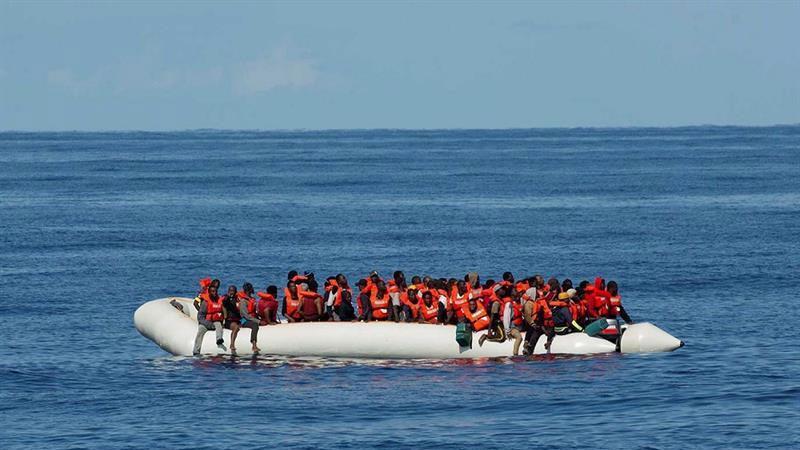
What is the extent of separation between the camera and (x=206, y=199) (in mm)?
92500

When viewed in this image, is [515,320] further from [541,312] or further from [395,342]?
[395,342]

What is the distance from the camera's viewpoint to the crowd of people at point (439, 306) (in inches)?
1323

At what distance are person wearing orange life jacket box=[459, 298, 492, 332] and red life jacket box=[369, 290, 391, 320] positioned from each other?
6.27 feet

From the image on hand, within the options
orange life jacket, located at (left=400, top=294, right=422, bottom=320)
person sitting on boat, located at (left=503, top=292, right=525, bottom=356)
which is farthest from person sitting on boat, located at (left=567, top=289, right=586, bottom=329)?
orange life jacket, located at (left=400, top=294, right=422, bottom=320)

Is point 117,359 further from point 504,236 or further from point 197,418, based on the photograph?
point 504,236

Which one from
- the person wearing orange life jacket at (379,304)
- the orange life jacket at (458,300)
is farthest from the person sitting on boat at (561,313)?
the person wearing orange life jacket at (379,304)

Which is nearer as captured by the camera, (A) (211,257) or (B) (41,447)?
(B) (41,447)

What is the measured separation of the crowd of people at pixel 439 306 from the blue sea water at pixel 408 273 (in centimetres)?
84

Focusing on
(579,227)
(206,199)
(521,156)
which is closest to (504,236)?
(579,227)

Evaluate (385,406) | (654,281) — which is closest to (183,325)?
(385,406)

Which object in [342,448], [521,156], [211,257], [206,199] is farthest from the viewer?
[521,156]

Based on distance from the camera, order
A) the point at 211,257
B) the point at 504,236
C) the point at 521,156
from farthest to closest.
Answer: the point at 521,156, the point at 504,236, the point at 211,257

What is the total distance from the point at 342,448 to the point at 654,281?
81.7 ft

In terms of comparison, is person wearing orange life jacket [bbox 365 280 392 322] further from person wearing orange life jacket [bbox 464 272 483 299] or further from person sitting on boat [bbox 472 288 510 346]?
person sitting on boat [bbox 472 288 510 346]
